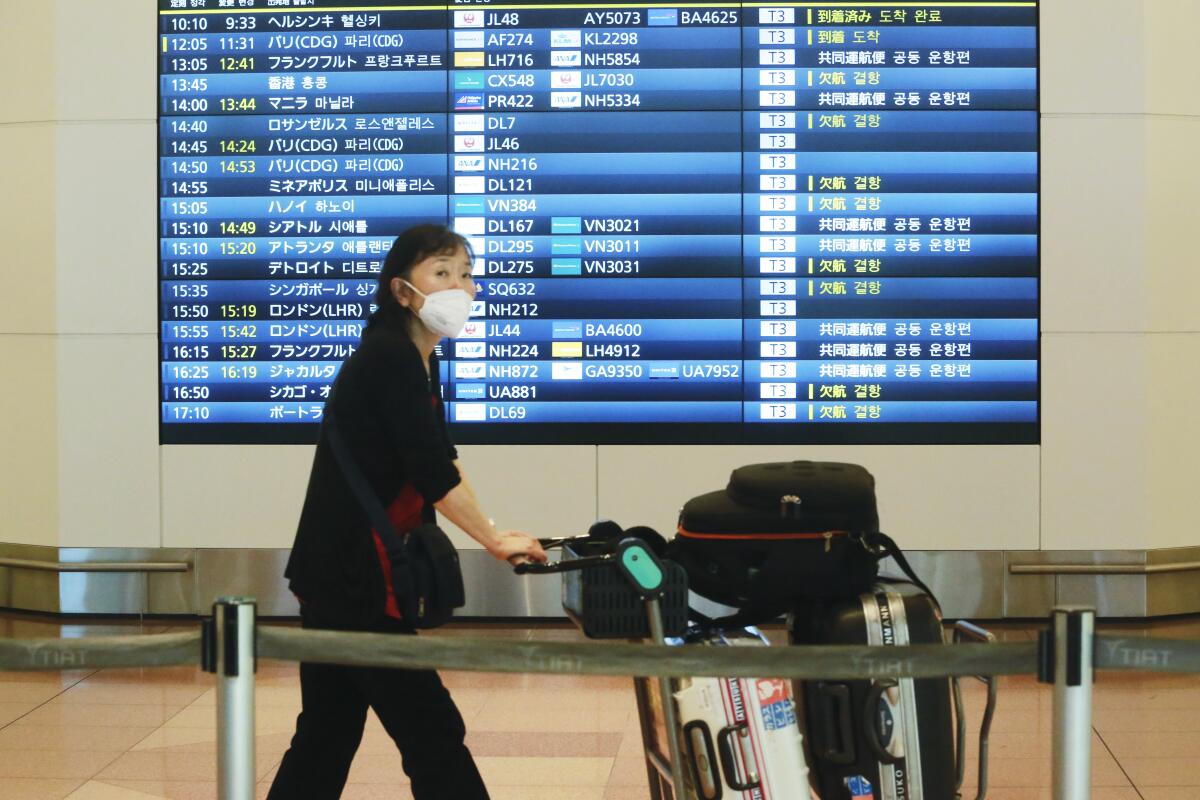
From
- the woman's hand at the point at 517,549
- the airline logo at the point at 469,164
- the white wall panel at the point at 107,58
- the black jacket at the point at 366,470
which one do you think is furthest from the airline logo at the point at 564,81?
the woman's hand at the point at 517,549

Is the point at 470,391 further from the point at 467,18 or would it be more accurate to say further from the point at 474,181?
the point at 467,18

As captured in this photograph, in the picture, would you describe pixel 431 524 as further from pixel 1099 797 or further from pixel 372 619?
pixel 1099 797

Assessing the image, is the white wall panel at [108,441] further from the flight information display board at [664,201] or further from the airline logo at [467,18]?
the airline logo at [467,18]

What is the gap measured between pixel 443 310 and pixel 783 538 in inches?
34.5

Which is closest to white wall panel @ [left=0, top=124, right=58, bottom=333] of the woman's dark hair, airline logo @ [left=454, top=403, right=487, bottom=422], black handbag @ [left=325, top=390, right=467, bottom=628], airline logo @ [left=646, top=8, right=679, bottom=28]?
airline logo @ [left=454, top=403, right=487, bottom=422]

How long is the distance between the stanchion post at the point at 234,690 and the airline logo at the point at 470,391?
3.81 m

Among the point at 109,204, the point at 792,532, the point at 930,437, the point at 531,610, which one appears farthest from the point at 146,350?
the point at 792,532

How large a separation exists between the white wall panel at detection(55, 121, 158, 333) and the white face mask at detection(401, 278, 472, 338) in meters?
3.50

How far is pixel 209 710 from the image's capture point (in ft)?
17.0

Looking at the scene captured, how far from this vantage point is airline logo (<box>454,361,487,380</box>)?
6.36 m

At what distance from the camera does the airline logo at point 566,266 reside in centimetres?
635

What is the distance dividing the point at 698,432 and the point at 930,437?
959mm

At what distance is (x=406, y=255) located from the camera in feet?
11.0

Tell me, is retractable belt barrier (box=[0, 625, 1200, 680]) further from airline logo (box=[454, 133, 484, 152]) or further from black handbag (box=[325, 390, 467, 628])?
airline logo (box=[454, 133, 484, 152])
